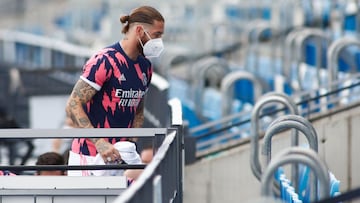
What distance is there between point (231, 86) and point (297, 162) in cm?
744

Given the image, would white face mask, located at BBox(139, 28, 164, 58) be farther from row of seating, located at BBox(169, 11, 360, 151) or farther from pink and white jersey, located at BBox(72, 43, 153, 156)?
row of seating, located at BBox(169, 11, 360, 151)

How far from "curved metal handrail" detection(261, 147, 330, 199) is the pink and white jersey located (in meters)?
2.43

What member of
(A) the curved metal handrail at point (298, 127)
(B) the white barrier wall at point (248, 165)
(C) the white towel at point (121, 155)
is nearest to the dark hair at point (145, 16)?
(C) the white towel at point (121, 155)

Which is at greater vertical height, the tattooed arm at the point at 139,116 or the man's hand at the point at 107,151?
the tattooed arm at the point at 139,116

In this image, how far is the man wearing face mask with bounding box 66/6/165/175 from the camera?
7477mm

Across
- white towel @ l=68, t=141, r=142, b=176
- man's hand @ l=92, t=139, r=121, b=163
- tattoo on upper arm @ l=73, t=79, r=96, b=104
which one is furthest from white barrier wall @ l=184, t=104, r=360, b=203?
man's hand @ l=92, t=139, r=121, b=163

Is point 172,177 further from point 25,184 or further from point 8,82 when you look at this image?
point 8,82

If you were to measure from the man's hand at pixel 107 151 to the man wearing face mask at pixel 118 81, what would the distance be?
0.06 meters

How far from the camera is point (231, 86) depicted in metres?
12.6

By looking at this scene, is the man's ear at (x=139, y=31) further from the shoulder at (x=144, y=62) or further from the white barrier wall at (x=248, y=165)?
the white barrier wall at (x=248, y=165)

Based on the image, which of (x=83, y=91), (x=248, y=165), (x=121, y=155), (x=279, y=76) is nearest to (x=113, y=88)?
(x=83, y=91)

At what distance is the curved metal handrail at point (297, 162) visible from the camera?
16.4ft

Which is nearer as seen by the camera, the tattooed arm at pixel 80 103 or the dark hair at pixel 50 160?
the tattooed arm at pixel 80 103

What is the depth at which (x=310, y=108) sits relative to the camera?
11477 millimetres
